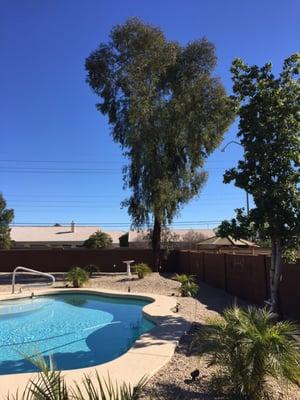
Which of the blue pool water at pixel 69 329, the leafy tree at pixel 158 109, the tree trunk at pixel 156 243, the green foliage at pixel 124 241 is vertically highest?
the leafy tree at pixel 158 109

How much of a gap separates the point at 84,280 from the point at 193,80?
46.4 ft

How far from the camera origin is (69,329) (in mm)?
12898

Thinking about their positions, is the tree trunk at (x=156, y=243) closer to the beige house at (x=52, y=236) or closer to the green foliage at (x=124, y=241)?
the green foliage at (x=124, y=241)

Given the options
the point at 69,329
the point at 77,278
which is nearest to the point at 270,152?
the point at 69,329

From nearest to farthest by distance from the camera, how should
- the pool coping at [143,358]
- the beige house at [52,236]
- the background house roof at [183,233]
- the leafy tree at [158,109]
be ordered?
1. the pool coping at [143,358]
2. the leafy tree at [158,109]
3. the background house roof at [183,233]
4. the beige house at [52,236]

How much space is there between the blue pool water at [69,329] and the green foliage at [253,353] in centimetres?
320

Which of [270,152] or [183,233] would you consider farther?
[183,233]

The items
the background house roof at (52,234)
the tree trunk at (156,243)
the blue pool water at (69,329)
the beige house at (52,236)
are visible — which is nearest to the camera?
the blue pool water at (69,329)

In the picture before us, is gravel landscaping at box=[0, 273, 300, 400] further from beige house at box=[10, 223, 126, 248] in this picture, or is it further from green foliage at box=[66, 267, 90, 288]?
beige house at box=[10, 223, 126, 248]

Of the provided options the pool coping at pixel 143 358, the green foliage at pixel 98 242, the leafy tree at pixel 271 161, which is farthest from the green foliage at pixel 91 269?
the leafy tree at pixel 271 161

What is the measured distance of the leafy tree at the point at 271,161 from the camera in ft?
32.8

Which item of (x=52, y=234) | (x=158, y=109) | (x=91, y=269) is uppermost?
(x=158, y=109)

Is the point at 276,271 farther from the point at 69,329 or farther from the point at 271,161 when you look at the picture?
the point at 69,329

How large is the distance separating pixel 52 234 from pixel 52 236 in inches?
40.9
